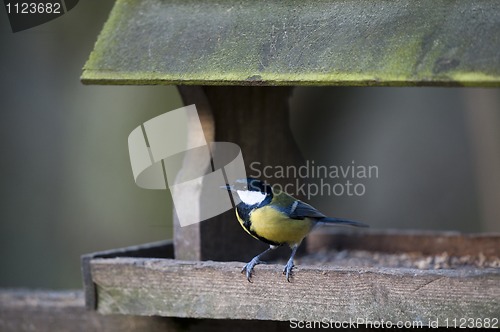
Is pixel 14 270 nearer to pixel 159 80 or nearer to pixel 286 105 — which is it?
pixel 286 105

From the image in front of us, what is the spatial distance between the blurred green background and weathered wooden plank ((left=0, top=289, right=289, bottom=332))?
2.54 meters

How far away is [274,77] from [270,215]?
80cm

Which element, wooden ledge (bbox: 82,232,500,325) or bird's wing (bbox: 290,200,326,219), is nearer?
wooden ledge (bbox: 82,232,500,325)

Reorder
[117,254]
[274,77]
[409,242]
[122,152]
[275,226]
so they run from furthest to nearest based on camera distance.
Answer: [122,152] < [409,242] < [117,254] < [275,226] < [274,77]

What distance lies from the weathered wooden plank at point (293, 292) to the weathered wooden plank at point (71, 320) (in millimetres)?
236

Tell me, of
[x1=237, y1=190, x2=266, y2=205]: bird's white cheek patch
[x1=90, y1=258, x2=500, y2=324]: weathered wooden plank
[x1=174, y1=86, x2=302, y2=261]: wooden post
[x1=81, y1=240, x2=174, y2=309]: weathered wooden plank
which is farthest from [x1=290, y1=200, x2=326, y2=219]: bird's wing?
[x1=81, y1=240, x2=174, y2=309]: weathered wooden plank

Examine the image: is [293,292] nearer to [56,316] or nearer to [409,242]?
[56,316]

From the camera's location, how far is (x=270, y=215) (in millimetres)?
3779

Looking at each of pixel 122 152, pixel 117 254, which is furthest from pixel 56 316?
pixel 122 152

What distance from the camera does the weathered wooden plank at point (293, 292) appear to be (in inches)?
121

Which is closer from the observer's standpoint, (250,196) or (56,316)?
(250,196)

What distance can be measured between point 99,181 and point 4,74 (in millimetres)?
1063

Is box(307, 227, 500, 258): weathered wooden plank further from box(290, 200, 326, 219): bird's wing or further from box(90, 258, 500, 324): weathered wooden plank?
box(90, 258, 500, 324): weathered wooden plank

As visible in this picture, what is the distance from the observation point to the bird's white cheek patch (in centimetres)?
383
